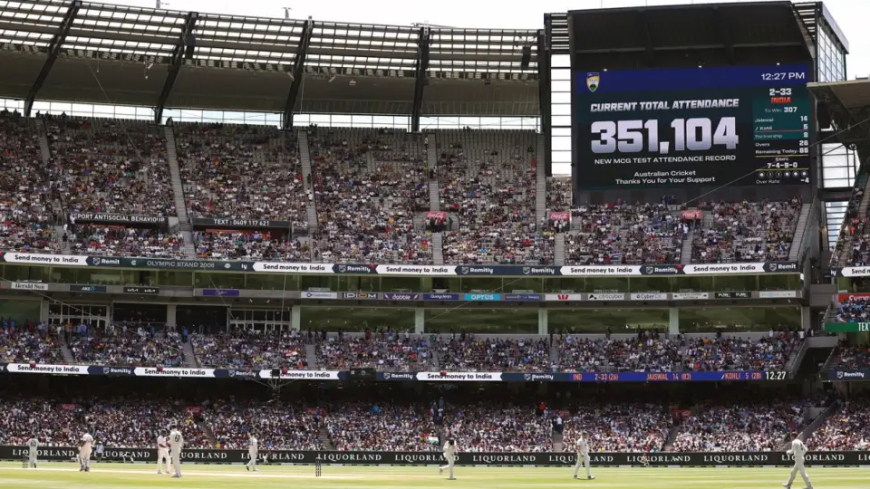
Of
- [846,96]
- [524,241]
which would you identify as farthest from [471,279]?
[846,96]

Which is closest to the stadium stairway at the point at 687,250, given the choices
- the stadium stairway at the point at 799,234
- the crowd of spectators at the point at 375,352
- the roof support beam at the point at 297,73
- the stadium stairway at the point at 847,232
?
the stadium stairway at the point at 799,234

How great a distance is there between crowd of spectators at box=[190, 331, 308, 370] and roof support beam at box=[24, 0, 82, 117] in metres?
19.6

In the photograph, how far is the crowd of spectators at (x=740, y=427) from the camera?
63.1 m

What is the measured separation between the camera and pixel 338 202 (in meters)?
76.9

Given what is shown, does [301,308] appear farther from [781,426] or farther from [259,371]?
[781,426]

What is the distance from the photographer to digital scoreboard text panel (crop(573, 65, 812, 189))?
2869 inches

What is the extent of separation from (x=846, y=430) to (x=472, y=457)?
20040 mm

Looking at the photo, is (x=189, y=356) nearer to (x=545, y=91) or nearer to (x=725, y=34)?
(x=545, y=91)

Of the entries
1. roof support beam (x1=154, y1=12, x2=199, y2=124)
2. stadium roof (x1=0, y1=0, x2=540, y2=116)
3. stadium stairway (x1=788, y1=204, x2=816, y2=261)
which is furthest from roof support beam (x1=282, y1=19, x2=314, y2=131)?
stadium stairway (x1=788, y1=204, x2=816, y2=261)

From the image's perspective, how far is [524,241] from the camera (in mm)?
74375

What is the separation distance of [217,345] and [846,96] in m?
39.1

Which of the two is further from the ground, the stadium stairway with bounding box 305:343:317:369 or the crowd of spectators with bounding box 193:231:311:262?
the crowd of spectators with bounding box 193:231:311:262

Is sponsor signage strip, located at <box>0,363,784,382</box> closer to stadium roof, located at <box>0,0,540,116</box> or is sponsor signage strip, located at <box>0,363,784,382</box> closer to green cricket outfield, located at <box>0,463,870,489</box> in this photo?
stadium roof, located at <box>0,0,540,116</box>

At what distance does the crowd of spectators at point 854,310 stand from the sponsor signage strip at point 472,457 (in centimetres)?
1213
